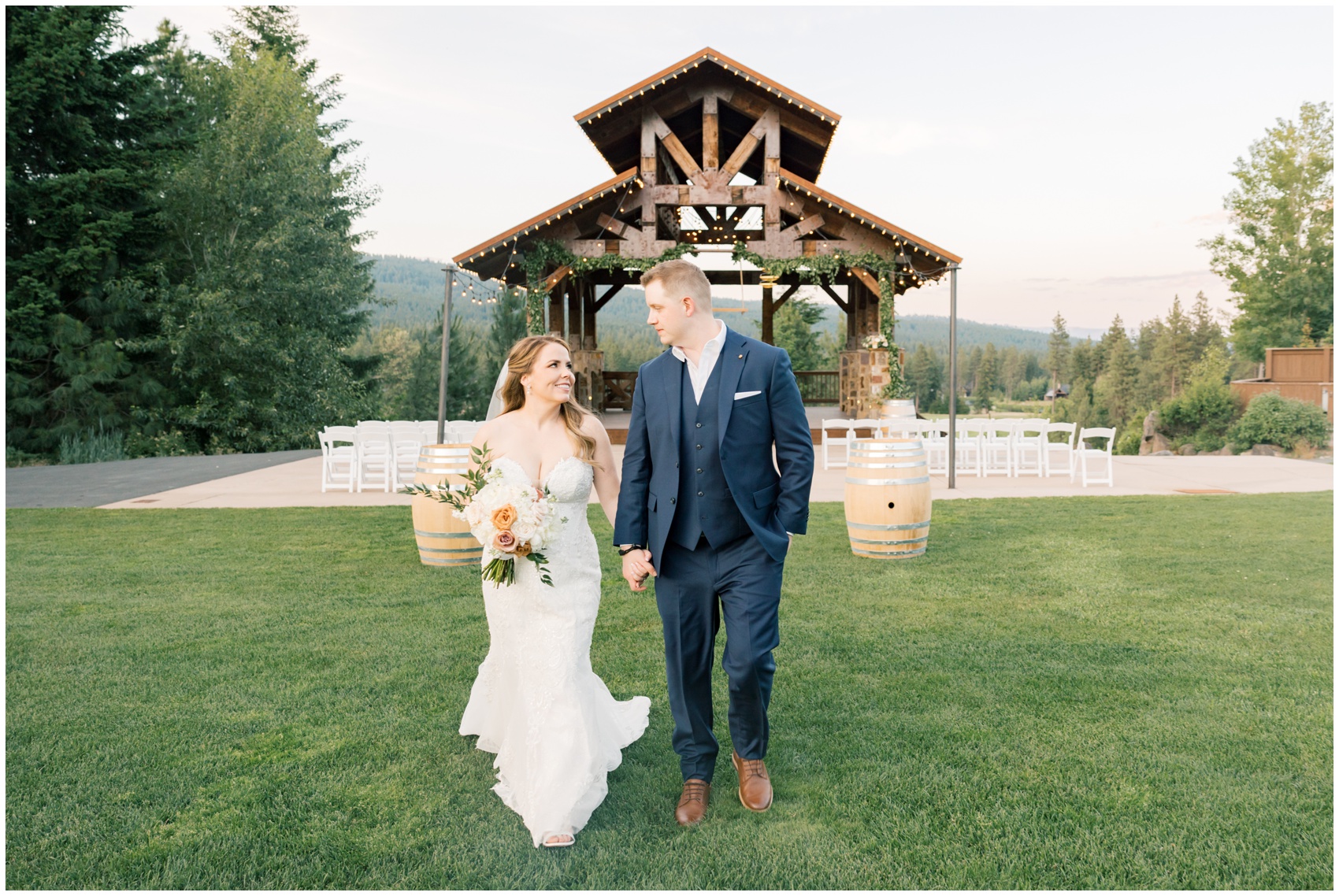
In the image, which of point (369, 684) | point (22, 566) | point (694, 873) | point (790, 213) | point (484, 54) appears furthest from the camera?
point (790, 213)

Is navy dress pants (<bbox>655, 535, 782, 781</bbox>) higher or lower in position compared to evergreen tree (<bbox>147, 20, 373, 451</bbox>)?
lower

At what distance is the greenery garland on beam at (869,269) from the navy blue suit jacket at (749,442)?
557 inches

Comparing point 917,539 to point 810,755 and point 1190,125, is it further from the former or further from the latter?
point 1190,125

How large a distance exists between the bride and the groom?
0.95 ft

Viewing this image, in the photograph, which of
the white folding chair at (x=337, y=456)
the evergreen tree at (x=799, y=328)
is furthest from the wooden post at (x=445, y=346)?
the evergreen tree at (x=799, y=328)

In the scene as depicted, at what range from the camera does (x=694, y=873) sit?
2.80m

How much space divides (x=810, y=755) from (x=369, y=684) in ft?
7.40

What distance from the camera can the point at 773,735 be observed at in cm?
390

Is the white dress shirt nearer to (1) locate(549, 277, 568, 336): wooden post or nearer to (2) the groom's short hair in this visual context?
(2) the groom's short hair

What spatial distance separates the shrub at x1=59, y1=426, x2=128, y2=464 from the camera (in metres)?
18.3

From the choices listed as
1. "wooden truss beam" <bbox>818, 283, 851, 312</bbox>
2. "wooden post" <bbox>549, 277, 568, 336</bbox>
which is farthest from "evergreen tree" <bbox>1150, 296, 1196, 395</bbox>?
"wooden post" <bbox>549, 277, 568, 336</bbox>

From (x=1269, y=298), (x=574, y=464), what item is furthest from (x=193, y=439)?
(x=1269, y=298)

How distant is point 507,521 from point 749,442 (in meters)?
0.89

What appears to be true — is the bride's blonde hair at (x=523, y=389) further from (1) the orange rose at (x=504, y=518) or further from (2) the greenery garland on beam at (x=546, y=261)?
(2) the greenery garland on beam at (x=546, y=261)
